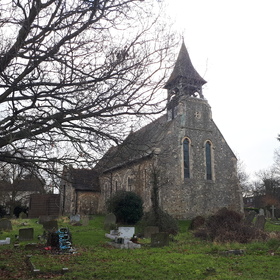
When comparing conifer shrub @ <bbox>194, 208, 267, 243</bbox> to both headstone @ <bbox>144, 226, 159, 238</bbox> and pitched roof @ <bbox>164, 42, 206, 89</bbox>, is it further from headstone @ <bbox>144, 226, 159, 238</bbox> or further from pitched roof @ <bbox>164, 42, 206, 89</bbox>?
pitched roof @ <bbox>164, 42, 206, 89</bbox>

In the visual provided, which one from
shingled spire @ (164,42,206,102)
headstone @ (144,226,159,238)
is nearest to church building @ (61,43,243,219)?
headstone @ (144,226,159,238)

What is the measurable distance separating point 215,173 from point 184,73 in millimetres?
17144

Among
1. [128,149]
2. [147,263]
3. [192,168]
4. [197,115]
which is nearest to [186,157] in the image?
[192,168]

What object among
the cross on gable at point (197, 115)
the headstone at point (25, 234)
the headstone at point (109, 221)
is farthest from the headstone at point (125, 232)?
the cross on gable at point (197, 115)

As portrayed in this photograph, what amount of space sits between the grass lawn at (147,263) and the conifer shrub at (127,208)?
7259 mm

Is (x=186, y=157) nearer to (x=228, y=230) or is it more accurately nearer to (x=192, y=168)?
(x=192, y=168)

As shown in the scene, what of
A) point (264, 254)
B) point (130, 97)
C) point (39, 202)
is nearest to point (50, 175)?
point (130, 97)

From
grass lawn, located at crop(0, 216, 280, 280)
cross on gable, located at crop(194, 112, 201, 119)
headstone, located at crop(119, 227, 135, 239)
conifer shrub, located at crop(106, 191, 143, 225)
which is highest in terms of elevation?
cross on gable, located at crop(194, 112, 201, 119)

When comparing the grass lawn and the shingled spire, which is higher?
the shingled spire

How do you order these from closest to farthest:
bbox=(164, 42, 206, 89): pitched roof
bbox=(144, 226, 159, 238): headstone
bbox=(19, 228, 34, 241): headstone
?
bbox=(164, 42, 206, 89): pitched roof
bbox=(19, 228, 34, 241): headstone
bbox=(144, 226, 159, 238): headstone

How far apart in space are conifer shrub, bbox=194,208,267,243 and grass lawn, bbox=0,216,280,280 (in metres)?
0.87

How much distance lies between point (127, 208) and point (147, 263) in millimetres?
10951

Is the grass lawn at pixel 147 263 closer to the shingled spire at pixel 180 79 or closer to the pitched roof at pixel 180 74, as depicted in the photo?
the shingled spire at pixel 180 79

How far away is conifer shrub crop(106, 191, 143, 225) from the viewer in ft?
62.4
